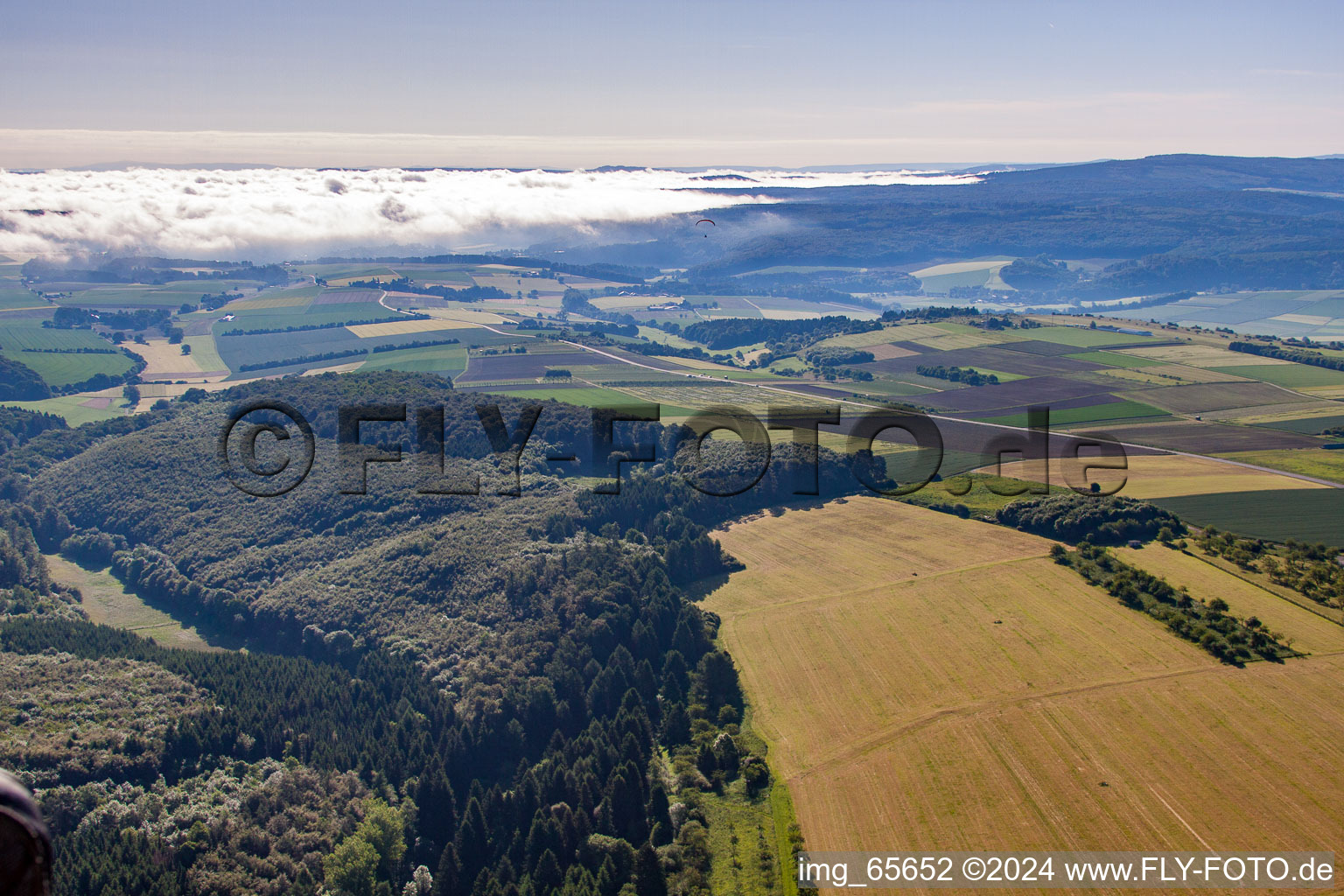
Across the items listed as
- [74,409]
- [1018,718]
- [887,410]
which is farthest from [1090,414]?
[74,409]

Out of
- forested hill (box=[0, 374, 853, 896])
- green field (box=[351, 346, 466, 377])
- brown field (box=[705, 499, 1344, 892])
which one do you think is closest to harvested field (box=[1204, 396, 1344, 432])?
forested hill (box=[0, 374, 853, 896])

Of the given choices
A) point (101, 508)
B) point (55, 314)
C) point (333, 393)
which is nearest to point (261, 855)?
point (101, 508)

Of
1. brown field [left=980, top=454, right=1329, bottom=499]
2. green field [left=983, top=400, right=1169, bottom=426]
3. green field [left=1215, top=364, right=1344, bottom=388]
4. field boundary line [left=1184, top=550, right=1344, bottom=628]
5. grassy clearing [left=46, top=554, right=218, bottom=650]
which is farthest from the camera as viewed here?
green field [left=1215, top=364, right=1344, bottom=388]

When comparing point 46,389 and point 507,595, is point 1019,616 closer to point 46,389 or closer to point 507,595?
point 507,595

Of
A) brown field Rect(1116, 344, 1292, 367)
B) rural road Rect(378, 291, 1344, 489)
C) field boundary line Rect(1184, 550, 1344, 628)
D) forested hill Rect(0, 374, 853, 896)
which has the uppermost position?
brown field Rect(1116, 344, 1292, 367)

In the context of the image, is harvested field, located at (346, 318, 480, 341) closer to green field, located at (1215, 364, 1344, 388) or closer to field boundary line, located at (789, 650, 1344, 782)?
green field, located at (1215, 364, 1344, 388)

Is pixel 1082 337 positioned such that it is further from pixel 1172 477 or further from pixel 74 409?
pixel 74 409
